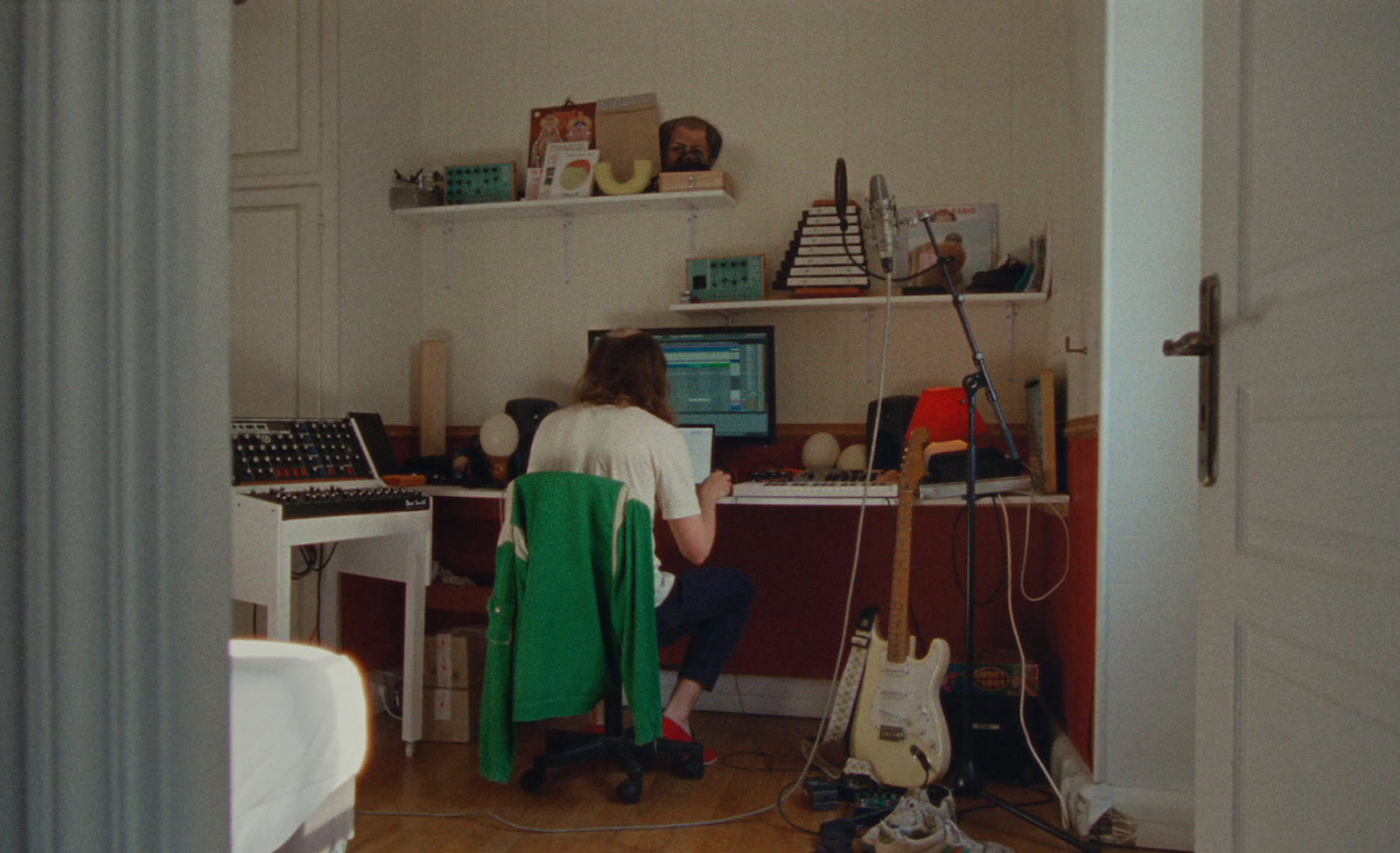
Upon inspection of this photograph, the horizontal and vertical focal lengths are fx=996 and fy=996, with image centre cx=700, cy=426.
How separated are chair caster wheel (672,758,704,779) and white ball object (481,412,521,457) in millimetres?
1100

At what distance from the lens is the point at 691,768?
2.61 meters

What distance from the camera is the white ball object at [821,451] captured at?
312 centimetres

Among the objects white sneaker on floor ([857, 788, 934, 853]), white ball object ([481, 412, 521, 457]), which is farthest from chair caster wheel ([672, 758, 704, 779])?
white ball object ([481, 412, 521, 457])

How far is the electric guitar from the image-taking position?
2359mm

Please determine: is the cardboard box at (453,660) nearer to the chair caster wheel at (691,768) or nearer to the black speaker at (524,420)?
the black speaker at (524,420)

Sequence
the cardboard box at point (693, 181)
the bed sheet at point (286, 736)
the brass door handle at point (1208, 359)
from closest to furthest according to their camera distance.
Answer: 1. the bed sheet at point (286, 736)
2. the brass door handle at point (1208, 359)
3. the cardboard box at point (693, 181)

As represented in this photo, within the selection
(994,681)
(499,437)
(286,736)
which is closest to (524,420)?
(499,437)

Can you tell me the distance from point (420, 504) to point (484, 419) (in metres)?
0.75

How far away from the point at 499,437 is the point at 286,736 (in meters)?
2.07

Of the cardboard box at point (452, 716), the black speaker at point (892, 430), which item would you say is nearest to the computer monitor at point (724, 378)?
the black speaker at point (892, 430)

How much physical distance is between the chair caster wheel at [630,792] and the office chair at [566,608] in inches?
8.7

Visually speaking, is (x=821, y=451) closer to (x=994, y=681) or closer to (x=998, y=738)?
(x=994, y=681)

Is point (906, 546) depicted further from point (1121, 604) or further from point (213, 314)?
point (213, 314)

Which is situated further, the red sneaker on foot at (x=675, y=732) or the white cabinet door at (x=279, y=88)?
the white cabinet door at (x=279, y=88)
